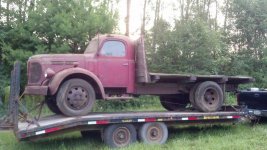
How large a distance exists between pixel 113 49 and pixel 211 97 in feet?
9.94

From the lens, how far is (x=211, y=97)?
10.8 meters

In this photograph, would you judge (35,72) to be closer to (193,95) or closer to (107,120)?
(107,120)

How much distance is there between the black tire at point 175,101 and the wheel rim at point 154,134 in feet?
8.50

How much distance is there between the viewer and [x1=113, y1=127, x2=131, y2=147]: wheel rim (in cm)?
891

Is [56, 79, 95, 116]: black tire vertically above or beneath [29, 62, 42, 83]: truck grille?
beneath

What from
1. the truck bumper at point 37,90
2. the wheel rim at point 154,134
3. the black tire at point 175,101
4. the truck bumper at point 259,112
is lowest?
the wheel rim at point 154,134

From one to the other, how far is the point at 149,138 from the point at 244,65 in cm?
1355

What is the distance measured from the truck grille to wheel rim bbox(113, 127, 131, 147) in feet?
Answer: 7.41

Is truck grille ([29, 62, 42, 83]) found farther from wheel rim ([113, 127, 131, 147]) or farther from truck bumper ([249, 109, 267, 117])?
truck bumper ([249, 109, 267, 117])

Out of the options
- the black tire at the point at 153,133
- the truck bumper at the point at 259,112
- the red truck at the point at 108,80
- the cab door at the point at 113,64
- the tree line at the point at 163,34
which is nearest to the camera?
the red truck at the point at 108,80

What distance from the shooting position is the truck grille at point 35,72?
9312 millimetres

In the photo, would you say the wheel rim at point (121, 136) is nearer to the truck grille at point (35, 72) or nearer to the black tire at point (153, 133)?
the black tire at point (153, 133)

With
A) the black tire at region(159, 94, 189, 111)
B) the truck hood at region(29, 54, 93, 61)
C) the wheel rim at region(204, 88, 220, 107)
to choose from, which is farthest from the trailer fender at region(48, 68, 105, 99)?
the black tire at region(159, 94, 189, 111)

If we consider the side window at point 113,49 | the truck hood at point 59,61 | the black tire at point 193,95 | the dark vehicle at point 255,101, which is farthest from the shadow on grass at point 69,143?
the dark vehicle at point 255,101
